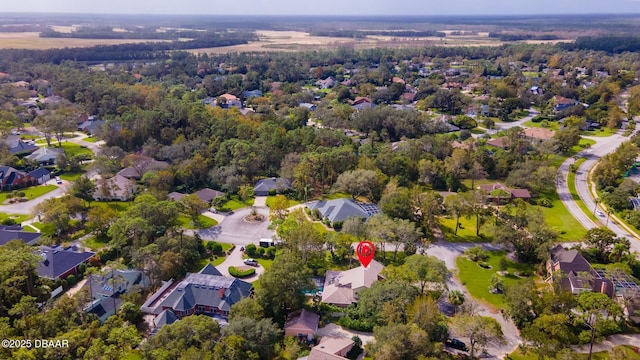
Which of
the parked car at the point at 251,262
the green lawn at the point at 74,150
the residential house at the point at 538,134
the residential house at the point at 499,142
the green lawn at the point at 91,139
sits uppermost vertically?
the residential house at the point at 538,134

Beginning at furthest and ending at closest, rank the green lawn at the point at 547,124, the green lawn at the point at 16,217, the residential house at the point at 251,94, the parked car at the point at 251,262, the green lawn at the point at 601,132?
the residential house at the point at 251,94
the green lawn at the point at 547,124
the green lawn at the point at 601,132
the green lawn at the point at 16,217
the parked car at the point at 251,262

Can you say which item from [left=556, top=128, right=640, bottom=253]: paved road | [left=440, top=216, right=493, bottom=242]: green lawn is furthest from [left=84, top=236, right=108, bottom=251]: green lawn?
[left=556, top=128, right=640, bottom=253]: paved road

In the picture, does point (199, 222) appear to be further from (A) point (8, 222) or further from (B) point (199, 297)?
(A) point (8, 222)

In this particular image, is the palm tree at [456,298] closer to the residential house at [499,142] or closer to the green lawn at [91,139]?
the residential house at [499,142]

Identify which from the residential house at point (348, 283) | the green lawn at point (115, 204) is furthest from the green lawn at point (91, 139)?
the residential house at point (348, 283)

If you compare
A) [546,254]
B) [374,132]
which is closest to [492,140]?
[374,132]
